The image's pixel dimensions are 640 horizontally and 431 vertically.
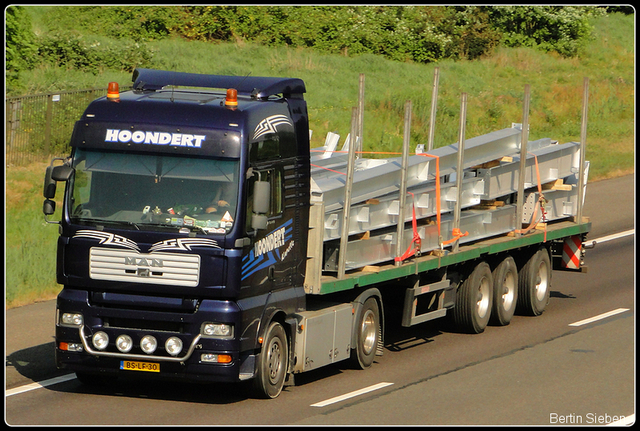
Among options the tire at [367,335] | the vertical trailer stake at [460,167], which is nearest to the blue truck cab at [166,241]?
the tire at [367,335]

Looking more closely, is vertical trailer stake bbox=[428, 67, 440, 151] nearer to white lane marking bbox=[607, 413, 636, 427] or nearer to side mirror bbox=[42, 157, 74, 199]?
white lane marking bbox=[607, 413, 636, 427]

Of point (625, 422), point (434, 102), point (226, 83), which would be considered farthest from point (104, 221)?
point (434, 102)

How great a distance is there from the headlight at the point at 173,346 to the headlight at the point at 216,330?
29 cm

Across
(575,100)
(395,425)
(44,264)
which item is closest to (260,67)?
(575,100)

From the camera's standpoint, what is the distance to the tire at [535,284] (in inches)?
671

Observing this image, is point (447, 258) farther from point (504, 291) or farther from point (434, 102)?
point (434, 102)

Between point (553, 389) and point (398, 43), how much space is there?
1387 inches

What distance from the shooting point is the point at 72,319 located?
11.0 meters

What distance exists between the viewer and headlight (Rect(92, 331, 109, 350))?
35.6 ft

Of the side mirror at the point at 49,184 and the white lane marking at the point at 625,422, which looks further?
the side mirror at the point at 49,184

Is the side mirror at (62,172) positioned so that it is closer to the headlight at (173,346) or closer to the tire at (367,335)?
the headlight at (173,346)

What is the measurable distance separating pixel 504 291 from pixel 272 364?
6397mm

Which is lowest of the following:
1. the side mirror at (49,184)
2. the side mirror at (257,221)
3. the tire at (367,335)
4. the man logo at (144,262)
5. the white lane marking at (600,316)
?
the white lane marking at (600,316)

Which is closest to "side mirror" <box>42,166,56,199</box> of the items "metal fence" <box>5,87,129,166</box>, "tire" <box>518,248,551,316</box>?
"tire" <box>518,248,551,316</box>
